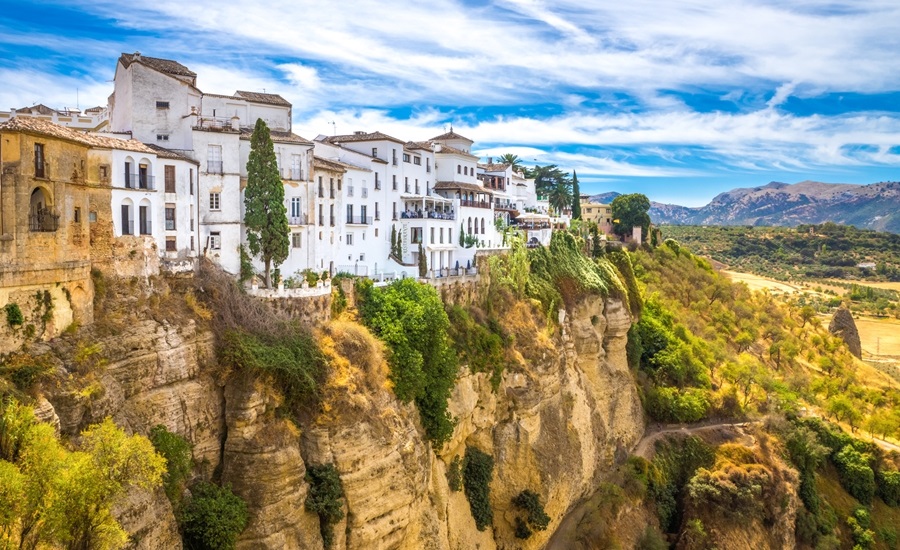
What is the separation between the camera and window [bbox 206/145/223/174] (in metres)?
33.2

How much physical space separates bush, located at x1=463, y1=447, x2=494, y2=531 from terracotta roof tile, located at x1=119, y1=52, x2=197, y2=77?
78.4 feet

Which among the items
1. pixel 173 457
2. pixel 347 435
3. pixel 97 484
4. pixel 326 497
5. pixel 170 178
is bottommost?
pixel 326 497

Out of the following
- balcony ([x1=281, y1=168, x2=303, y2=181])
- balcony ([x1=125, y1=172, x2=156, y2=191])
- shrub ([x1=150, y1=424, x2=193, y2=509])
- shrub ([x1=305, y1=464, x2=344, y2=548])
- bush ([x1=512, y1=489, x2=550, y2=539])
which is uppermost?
balcony ([x1=281, y1=168, x2=303, y2=181])

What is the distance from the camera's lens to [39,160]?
24.0 m

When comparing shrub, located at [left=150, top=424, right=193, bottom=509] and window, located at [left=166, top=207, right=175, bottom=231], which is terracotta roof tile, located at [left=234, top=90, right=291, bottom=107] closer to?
window, located at [left=166, top=207, right=175, bottom=231]

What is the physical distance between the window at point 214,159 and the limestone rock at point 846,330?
84.0m

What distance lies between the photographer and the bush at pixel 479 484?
38.9 metres

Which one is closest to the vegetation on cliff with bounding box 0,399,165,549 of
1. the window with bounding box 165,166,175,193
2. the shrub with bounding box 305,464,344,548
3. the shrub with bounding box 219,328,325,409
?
the shrub with bounding box 219,328,325,409

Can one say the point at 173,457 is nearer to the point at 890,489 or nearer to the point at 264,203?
the point at 264,203

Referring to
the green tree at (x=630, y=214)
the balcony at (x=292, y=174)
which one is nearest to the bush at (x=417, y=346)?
the balcony at (x=292, y=174)

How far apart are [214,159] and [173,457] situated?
45.8ft

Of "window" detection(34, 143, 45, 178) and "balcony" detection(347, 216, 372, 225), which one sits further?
"balcony" detection(347, 216, 372, 225)

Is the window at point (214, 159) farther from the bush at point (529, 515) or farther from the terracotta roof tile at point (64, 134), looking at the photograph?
the bush at point (529, 515)

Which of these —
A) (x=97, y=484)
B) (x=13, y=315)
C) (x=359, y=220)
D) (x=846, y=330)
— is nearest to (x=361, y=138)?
(x=359, y=220)
